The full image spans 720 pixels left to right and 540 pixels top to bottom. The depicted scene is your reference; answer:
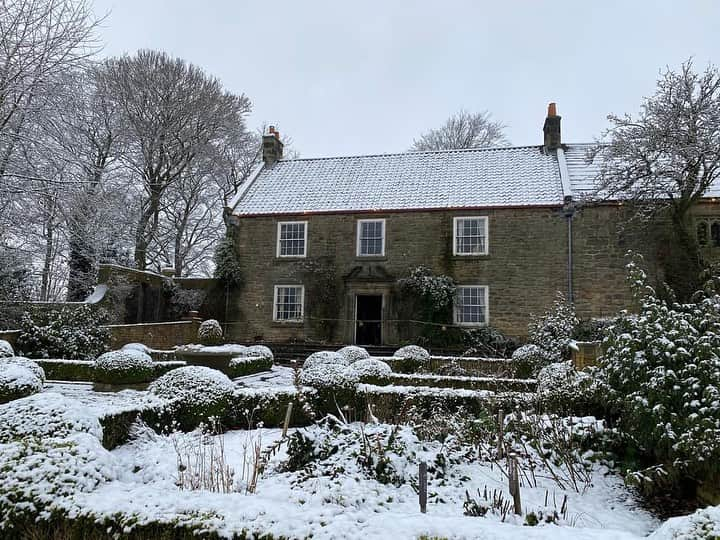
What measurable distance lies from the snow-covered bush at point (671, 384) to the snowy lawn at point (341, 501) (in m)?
0.64

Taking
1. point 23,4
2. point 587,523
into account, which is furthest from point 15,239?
point 587,523

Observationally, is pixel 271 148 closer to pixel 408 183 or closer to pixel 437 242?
pixel 408 183

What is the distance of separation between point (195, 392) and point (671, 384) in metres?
5.43

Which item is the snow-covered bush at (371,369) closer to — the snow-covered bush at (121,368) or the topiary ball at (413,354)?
the topiary ball at (413,354)

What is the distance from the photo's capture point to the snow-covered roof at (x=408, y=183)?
60.6ft

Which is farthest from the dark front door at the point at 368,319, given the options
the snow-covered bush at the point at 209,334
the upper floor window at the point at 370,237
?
the snow-covered bush at the point at 209,334

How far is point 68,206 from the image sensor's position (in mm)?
12031

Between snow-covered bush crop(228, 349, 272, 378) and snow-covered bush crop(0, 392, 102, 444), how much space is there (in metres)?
6.76

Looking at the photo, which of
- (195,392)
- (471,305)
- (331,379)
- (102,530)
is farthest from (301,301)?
(102,530)

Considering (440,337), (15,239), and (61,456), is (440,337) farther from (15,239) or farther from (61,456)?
(61,456)

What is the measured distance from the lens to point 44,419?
168 inches

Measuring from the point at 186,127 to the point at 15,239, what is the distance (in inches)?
535

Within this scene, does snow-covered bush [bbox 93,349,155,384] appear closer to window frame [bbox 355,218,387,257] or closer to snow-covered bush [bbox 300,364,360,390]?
snow-covered bush [bbox 300,364,360,390]

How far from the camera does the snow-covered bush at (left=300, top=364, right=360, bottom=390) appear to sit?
7.50m
